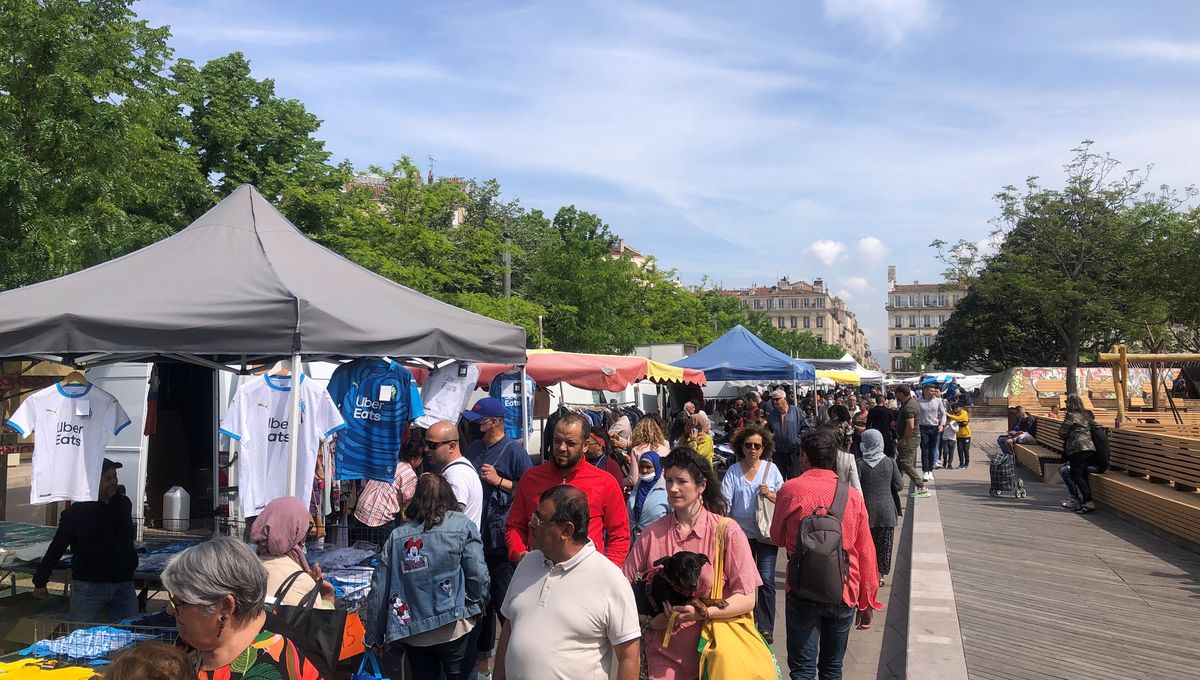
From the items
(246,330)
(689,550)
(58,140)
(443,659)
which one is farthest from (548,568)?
(58,140)

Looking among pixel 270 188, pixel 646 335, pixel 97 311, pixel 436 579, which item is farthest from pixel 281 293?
pixel 646 335

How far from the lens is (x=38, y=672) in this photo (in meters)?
3.79

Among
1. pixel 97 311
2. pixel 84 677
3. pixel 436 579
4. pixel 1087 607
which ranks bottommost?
pixel 1087 607

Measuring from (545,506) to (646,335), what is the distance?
39.6m

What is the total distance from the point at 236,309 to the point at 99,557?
1739mm

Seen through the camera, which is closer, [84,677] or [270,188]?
[84,677]

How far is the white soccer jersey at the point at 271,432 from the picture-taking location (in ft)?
19.1

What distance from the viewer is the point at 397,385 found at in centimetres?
698

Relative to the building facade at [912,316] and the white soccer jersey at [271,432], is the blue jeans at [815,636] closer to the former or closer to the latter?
Result: the white soccer jersey at [271,432]

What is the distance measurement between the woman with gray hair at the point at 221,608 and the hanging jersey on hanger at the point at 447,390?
16.5 ft

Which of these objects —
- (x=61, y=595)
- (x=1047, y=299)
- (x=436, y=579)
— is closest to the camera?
(x=436, y=579)

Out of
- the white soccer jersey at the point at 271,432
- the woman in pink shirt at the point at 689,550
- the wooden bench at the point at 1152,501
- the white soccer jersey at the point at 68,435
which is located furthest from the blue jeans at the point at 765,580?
the wooden bench at the point at 1152,501

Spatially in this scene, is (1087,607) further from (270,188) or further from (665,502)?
(270,188)

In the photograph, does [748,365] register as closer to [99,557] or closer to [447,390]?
[447,390]
